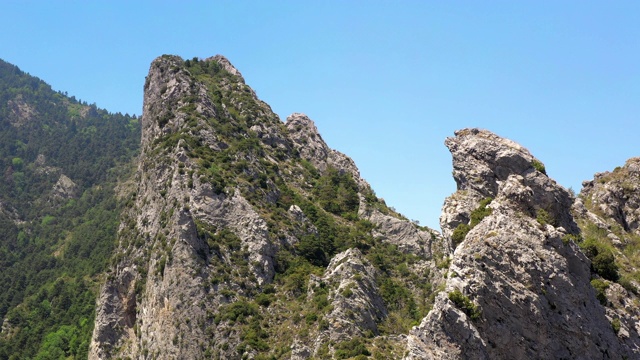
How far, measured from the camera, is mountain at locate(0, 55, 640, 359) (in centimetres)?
6044

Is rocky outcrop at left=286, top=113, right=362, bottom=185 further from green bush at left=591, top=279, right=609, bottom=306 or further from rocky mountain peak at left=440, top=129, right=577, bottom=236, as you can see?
green bush at left=591, top=279, right=609, bottom=306

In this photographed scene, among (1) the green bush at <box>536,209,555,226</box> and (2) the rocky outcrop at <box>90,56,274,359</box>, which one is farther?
(2) the rocky outcrop at <box>90,56,274,359</box>

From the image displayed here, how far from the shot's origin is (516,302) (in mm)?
60031

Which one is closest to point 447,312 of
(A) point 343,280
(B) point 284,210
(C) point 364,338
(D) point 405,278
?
(C) point 364,338

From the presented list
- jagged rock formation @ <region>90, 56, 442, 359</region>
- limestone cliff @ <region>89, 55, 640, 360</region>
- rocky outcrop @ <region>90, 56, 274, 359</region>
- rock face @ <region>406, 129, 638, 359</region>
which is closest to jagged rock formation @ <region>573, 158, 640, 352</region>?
limestone cliff @ <region>89, 55, 640, 360</region>

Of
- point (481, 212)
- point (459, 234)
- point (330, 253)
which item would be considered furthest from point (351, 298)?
point (481, 212)

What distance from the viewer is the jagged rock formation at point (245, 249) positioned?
323 feet

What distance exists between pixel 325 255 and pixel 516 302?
208 ft

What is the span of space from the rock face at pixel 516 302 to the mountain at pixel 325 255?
0.42ft

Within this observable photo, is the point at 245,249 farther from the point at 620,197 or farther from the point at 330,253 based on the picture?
the point at 620,197

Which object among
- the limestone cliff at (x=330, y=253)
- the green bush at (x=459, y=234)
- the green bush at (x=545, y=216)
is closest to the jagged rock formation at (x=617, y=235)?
the limestone cliff at (x=330, y=253)

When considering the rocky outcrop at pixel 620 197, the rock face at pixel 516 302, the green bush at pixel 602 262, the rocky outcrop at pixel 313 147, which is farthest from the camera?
the rocky outcrop at pixel 313 147

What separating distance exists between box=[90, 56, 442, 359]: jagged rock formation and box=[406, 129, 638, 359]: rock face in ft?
87.4

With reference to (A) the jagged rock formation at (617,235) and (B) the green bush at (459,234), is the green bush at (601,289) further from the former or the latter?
(B) the green bush at (459,234)
